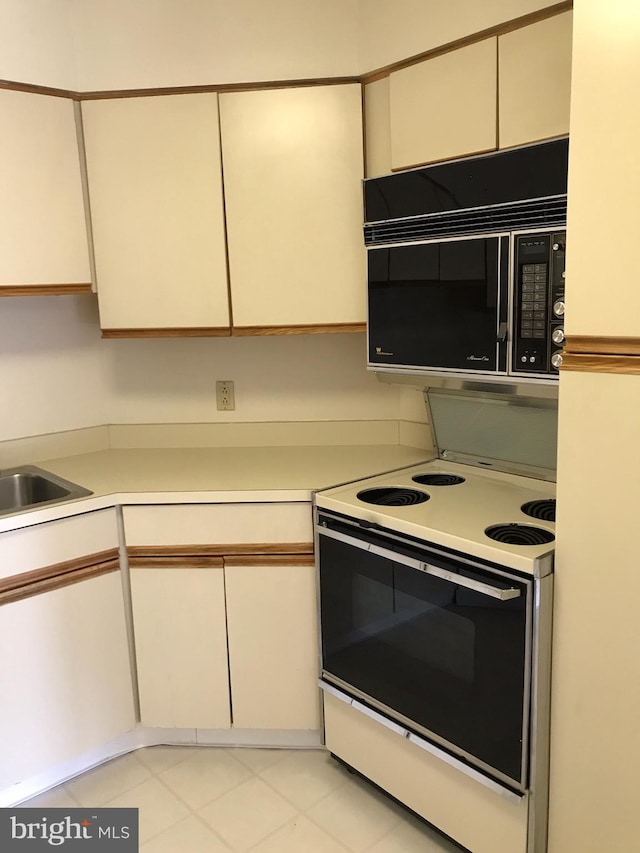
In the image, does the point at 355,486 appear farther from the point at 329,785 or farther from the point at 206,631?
the point at 329,785

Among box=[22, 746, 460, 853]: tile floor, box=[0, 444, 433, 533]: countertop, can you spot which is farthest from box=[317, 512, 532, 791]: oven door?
box=[22, 746, 460, 853]: tile floor

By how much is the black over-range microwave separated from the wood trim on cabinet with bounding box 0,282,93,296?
3.08 ft

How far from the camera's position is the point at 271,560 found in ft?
6.88

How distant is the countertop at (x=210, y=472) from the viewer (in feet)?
6.76

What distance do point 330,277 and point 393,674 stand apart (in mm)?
1191

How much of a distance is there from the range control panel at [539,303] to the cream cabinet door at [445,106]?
34 centimetres

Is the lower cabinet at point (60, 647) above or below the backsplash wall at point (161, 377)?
below

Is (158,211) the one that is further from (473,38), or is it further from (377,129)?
(473,38)

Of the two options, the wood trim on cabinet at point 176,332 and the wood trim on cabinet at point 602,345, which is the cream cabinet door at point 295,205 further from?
the wood trim on cabinet at point 602,345

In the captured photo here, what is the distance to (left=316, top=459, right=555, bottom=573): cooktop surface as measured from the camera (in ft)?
5.28

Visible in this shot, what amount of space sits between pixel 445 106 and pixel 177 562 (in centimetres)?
150

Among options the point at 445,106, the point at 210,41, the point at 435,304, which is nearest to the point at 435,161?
the point at 445,106

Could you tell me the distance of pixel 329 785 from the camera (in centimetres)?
209

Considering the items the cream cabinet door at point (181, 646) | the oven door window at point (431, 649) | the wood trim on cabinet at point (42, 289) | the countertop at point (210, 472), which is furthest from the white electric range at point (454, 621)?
the wood trim on cabinet at point (42, 289)
